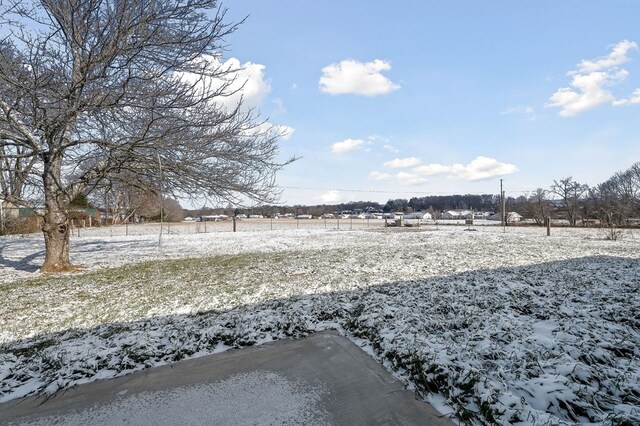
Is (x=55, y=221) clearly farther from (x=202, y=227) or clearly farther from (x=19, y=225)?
(x=202, y=227)

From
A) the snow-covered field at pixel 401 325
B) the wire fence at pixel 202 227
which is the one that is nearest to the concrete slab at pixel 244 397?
the snow-covered field at pixel 401 325

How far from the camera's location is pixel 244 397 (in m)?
2.73

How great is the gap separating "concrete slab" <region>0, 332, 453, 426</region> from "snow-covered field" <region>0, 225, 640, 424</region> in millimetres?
220

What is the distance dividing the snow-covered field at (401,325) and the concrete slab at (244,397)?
0.22 meters

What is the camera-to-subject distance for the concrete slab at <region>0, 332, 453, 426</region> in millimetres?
2453

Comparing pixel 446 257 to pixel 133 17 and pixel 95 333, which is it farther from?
pixel 133 17

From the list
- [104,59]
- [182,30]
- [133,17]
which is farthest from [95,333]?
[182,30]

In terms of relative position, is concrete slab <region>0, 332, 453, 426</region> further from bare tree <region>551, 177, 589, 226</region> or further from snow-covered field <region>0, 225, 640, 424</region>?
bare tree <region>551, 177, 589, 226</region>

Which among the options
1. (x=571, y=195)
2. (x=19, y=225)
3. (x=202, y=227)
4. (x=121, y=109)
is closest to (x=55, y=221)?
(x=121, y=109)

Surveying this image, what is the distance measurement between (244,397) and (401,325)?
2.08 m

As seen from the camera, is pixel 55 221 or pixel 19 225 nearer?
pixel 55 221

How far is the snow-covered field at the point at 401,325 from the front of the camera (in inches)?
104

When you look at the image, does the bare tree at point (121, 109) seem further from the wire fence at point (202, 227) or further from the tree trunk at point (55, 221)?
the wire fence at point (202, 227)

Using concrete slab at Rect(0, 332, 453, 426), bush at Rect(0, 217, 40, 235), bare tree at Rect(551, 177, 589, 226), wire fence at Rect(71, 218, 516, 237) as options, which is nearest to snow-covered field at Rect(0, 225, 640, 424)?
concrete slab at Rect(0, 332, 453, 426)
